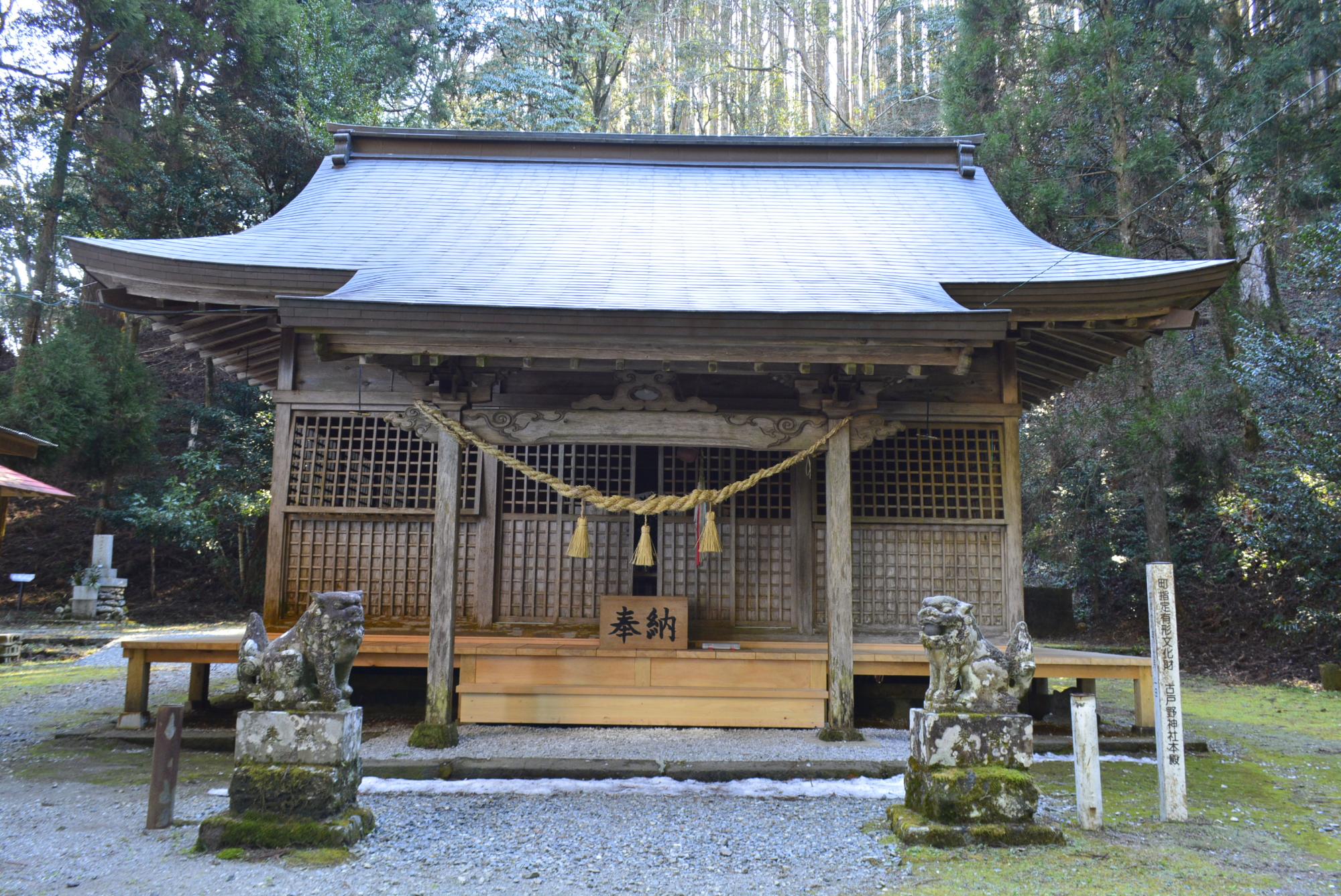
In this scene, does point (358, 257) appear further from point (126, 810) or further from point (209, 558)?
point (209, 558)

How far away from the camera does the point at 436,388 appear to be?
697 centimetres

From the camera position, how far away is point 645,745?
634cm

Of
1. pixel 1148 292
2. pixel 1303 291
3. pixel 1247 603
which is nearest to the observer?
pixel 1148 292

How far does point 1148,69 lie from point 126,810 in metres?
15.7

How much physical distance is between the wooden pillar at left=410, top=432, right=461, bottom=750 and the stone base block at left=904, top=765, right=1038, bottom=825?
348 cm

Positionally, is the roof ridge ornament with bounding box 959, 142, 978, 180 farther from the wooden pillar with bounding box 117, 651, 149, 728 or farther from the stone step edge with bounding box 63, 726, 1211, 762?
the wooden pillar with bounding box 117, 651, 149, 728

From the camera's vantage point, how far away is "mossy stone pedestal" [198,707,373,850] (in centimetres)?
412

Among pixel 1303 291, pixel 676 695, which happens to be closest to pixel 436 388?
pixel 676 695

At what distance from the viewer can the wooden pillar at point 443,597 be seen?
625cm

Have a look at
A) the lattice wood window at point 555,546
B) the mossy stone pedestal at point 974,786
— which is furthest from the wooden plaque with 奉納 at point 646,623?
the mossy stone pedestal at point 974,786

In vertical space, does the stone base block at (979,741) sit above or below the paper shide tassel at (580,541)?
below

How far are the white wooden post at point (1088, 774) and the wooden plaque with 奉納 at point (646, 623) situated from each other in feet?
10.0

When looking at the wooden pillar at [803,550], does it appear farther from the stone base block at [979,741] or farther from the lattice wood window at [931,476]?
the stone base block at [979,741]

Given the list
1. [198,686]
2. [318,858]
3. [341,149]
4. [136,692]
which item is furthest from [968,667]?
[341,149]
